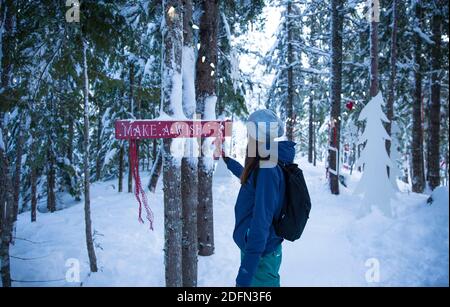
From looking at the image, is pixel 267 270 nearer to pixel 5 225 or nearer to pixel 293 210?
Answer: pixel 293 210

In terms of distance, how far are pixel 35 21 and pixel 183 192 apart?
504cm

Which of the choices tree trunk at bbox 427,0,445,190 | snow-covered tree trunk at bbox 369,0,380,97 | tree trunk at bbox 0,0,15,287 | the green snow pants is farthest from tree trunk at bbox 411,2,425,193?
tree trunk at bbox 0,0,15,287

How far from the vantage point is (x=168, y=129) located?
436 centimetres

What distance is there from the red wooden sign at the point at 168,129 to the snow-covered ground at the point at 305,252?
12.4 feet

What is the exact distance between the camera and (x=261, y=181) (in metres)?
2.89

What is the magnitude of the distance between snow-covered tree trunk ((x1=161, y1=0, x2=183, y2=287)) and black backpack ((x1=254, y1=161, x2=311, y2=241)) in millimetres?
1919

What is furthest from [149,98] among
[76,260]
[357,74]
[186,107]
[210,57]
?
[357,74]

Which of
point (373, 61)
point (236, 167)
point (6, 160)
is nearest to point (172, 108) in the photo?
point (236, 167)

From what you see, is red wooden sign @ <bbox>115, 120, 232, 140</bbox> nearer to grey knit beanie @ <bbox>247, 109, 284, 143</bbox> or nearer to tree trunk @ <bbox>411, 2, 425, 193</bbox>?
grey knit beanie @ <bbox>247, 109, 284, 143</bbox>

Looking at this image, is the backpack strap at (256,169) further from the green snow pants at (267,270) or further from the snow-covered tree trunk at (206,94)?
the snow-covered tree trunk at (206,94)

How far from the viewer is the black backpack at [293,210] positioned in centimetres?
298

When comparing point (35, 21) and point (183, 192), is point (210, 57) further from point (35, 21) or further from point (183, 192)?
point (35, 21)

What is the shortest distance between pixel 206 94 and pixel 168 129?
8.71ft

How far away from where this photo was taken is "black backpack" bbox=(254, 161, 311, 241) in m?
2.98
